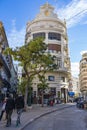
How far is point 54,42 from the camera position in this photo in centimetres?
6975

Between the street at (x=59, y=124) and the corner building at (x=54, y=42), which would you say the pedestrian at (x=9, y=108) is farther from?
the corner building at (x=54, y=42)

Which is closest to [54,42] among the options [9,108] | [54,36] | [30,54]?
[54,36]

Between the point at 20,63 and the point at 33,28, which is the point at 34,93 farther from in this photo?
the point at 20,63

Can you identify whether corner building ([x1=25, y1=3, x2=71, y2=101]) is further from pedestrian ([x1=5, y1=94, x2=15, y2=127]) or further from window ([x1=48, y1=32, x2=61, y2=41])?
pedestrian ([x1=5, y1=94, x2=15, y2=127])

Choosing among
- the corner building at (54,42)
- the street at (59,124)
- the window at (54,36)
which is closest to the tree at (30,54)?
the street at (59,124)

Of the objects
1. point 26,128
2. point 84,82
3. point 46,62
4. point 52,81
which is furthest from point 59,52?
point 84,82

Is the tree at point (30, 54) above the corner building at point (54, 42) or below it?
below

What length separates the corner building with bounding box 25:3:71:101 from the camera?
68.4m

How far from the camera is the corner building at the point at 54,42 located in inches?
2694

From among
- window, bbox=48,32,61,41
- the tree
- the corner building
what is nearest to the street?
the tree

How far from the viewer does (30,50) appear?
35938 mm

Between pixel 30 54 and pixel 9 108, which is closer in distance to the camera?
pixel 9 108

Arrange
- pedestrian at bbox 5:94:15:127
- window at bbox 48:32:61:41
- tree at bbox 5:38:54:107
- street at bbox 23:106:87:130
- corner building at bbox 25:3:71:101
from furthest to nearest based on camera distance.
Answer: window at bbox 48:32:61:41 → corner building at bbox 25:3:71:101 → tree at bbox 5:38:54:107 → street at bbox 23:106:87:130 → pedestrian at bbox 5:94:15:127

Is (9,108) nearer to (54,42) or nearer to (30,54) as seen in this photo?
(30,54)
